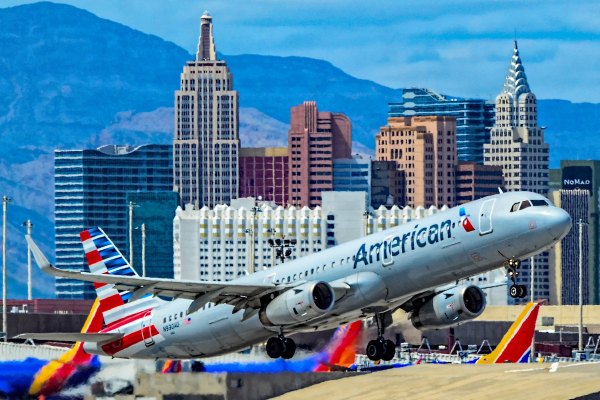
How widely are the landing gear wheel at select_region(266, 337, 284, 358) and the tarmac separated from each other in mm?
4489

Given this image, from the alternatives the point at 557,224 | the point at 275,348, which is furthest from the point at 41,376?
the point at 557,224

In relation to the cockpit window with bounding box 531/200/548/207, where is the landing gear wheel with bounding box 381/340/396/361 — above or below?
below

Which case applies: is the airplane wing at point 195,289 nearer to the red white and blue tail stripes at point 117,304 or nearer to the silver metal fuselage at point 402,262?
the silver metal fuselage at point 402,262

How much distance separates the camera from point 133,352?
100000 mm

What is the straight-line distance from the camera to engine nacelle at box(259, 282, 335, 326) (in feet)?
294

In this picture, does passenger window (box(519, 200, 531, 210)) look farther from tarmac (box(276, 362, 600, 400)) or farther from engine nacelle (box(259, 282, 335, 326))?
engine nacelle (box(259, 282, 335, 326))

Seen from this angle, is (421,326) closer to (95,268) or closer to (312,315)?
(312,315)

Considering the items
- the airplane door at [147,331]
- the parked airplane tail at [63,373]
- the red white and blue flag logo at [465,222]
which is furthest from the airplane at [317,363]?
the red white and blue flag logo at [465,222]

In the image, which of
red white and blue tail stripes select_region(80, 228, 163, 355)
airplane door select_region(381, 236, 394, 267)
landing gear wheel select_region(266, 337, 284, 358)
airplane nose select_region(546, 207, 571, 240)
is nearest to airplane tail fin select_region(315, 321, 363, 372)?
landing gear wheel select_region(266, 337, 284, 358)

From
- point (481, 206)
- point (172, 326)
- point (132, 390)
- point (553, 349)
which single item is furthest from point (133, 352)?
point (553, 349)

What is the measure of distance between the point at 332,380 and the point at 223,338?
958cm

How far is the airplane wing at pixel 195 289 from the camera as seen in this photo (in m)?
89.5

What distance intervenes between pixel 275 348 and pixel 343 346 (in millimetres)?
13021

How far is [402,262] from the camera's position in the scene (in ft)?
288
